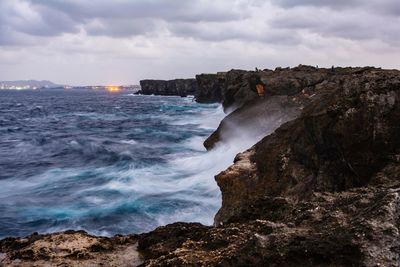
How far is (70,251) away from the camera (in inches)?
262

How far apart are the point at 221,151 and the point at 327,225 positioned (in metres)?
18.7

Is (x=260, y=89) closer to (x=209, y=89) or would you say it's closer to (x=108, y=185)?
(x=108, y=185)

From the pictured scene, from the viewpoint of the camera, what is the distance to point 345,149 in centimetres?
891

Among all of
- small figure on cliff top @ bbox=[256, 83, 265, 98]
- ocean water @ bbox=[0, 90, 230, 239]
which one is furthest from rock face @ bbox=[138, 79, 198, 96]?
small figure on cliff top @ bbox=[256, 83, 265, 98]

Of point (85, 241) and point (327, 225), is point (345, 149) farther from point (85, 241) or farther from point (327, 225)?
point (85, 241)

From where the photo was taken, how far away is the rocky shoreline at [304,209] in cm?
427

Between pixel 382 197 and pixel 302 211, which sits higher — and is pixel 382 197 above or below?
above

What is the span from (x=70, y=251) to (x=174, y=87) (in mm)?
172765

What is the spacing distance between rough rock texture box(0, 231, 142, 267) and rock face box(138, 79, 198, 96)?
160 meters

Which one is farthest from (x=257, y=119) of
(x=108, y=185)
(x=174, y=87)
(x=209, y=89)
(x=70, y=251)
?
(x=174, y=87)

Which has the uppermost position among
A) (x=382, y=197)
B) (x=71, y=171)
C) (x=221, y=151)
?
(x=382, y=197)

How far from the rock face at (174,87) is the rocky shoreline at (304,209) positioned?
15592 cm

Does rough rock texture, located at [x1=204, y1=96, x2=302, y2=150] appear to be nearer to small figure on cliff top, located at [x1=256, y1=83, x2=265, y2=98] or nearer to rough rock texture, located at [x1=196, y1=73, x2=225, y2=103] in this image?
small figure on cliff top, located at [x1=256, y1=83, x2=265, y2=98]

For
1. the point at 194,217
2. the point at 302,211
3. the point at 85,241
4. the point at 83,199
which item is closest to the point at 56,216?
the point at 83,199
